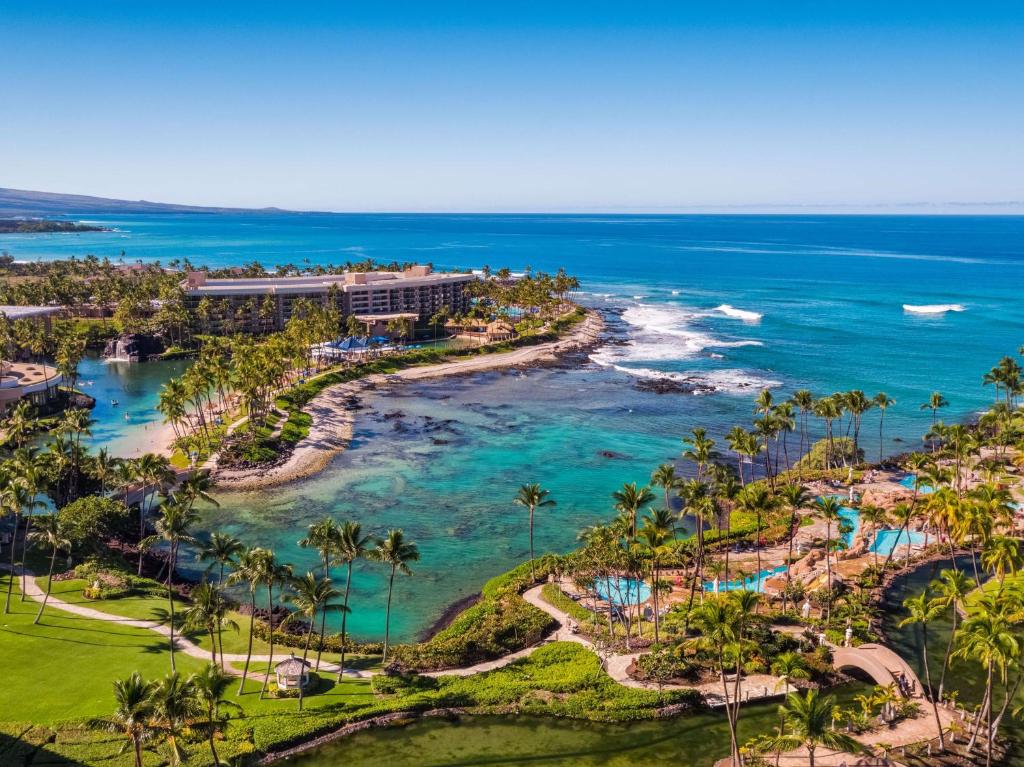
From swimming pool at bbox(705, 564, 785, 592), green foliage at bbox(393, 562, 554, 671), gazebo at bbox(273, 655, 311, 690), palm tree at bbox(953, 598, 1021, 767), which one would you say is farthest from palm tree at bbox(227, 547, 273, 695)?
palm tree at bbox(953, 598, 1021, 767)

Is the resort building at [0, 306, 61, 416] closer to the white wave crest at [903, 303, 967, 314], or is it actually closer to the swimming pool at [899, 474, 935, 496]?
the swimming pool at [899, 474, 935, 496]

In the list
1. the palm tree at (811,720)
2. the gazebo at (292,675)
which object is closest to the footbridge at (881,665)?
the palm tree at (811,720)

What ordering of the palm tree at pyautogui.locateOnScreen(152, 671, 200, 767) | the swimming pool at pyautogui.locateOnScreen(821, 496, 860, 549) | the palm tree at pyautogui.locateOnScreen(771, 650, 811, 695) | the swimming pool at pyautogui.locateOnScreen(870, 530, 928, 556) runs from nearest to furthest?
the palm tree at pyautogui.locateOnScreen(152, 671, 200, 767) < the palm tree at pyautogui.locateOnScreen(771, 650, 811, 695) < the swimming pool at pyautogui.locateOnScreen(870, 530, 928, 556) < the swimming pool at pyautogui.locateOnScreen(821, 496, 860, 549)

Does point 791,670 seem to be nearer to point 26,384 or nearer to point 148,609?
point 148,609

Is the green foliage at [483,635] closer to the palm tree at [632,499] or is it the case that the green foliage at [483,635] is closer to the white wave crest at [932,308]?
the palm tree at [632,499]

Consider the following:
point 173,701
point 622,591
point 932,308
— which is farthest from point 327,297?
point 932,308

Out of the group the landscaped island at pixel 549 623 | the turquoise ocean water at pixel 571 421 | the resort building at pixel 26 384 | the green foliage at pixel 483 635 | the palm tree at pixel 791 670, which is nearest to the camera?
the landscaped island at pixel 549 623
